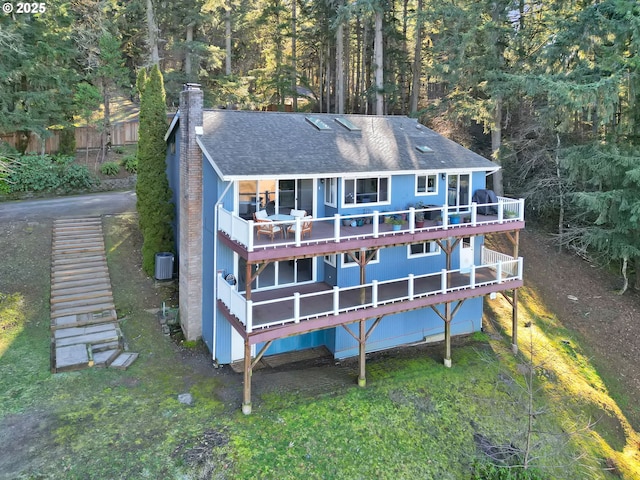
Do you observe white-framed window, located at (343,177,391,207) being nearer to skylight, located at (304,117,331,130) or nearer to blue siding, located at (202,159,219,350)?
skylight, located at (304,117,331,130)

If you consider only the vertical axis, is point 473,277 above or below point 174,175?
below

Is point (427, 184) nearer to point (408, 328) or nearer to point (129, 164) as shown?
point (408, 328)

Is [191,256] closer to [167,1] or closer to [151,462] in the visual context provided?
[151,462]

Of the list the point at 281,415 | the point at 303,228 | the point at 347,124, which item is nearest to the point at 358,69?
the point at 347,124

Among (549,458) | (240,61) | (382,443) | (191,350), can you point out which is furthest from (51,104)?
(549,458)

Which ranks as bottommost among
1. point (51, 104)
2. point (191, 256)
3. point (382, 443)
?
point (382, 443)

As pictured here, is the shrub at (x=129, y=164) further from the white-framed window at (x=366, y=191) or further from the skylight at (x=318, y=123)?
the white-framed window at (x=366, y=191)
